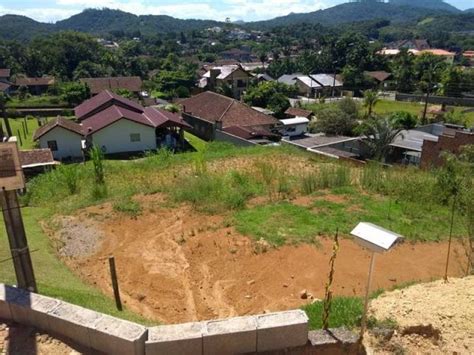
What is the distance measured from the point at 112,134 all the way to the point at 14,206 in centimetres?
2079

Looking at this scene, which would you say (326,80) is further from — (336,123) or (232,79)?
(336,123)

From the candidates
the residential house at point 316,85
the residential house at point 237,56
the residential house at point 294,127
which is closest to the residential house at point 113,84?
the residential house at point 316,85

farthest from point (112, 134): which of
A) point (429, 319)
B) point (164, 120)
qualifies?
point (429, 319)

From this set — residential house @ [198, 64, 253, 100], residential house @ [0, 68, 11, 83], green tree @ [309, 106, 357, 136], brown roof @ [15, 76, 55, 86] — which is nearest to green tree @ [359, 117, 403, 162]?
green tree @ [309, 106, 357, 136]

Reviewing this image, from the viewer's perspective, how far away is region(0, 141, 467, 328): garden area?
24.5 feet

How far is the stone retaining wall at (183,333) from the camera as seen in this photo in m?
4.34

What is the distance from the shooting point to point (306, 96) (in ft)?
176

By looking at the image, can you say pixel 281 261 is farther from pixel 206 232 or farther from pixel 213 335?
pixel 213 335

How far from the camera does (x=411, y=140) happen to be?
25250mm

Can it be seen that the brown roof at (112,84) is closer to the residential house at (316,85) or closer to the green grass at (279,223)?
the residential house at (316,85)

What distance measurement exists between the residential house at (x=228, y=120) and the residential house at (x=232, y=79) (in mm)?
16295

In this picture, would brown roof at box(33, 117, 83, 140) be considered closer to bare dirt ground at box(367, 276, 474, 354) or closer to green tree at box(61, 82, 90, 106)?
green tree at box(61, 82, 90, 106)

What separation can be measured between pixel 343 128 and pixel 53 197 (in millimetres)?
23370

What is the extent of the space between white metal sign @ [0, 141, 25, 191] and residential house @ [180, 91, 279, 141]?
21548 mm
